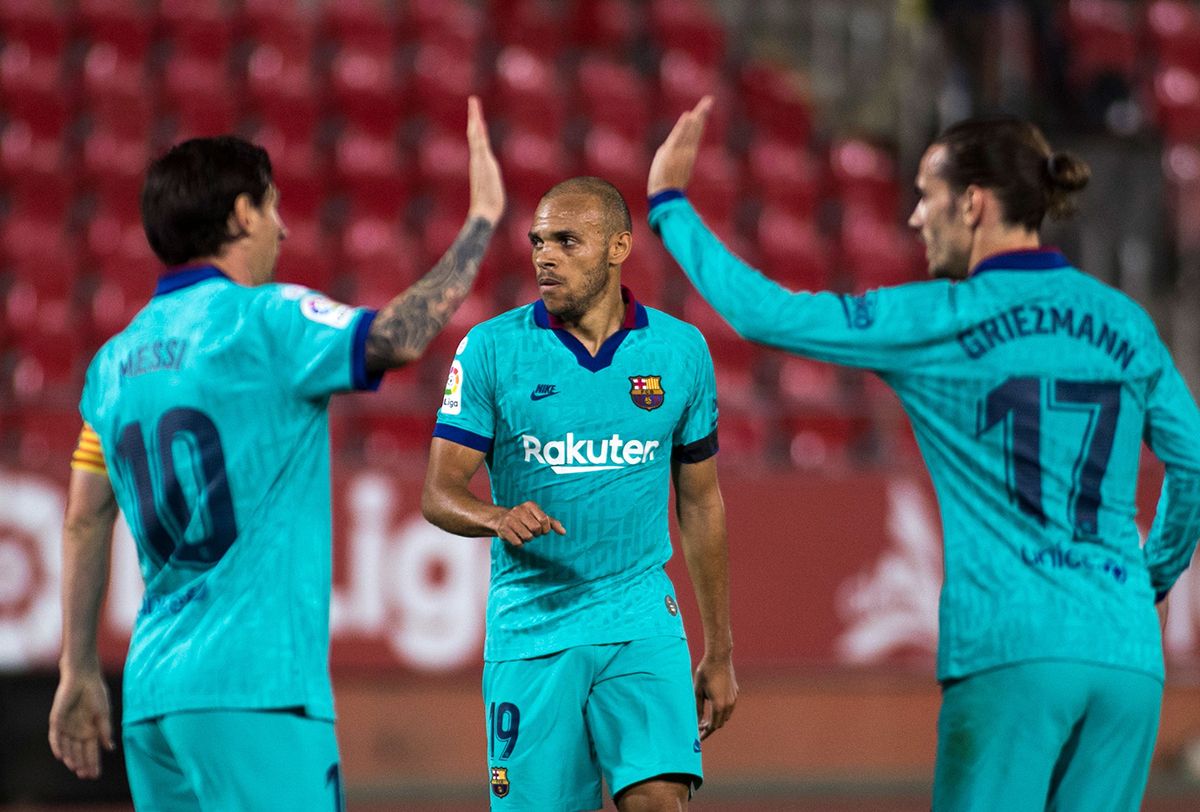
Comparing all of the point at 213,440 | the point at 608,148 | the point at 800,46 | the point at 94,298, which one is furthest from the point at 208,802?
the point at 800,46

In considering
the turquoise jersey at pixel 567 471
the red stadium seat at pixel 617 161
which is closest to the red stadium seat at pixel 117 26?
the red stadium seat at pixel 617 161

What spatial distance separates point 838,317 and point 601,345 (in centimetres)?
90

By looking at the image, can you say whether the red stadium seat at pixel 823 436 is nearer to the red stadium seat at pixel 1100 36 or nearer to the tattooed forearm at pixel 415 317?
the red stadium seat at pixel 1100 36

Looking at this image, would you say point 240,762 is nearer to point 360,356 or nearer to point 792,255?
point 360,356

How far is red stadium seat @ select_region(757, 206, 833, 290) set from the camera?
38.1ft

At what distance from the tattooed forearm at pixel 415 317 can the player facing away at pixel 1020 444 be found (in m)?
0.62

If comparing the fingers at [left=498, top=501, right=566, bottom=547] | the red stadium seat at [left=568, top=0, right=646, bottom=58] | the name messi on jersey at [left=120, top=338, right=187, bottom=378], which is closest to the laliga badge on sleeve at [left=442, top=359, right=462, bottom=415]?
the fingers at [left=498, top=501, right=566, bottom=547]

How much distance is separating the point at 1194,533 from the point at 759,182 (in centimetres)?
847

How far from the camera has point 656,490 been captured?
14.6 feet

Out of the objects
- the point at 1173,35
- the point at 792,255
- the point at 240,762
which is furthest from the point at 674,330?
the point at 1173,35

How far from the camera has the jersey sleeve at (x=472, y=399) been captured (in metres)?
4.28

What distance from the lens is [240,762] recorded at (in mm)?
3385

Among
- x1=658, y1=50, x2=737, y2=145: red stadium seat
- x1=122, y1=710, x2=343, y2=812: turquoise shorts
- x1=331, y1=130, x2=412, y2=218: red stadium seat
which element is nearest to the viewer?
x1=122, y1=710, x2=343, y2=812: turquoise shorts

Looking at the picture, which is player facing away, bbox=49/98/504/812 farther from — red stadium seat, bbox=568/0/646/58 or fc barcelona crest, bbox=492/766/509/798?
red stadium seat, bbox=568/0/646/58
